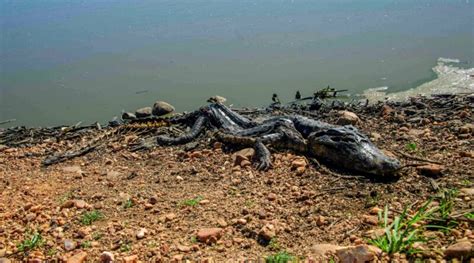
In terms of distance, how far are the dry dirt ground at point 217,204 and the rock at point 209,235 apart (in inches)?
0.6

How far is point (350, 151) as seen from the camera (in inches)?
250

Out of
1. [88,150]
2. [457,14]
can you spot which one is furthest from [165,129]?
[457,14]

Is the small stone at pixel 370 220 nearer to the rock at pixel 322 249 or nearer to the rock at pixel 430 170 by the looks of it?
the rock at pixel 322 249

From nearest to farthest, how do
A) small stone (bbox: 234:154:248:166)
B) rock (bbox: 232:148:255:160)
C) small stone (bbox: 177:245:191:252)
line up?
1. small stone (bbox: 177:245:191:252)
2. small stone (bbox: 234:154:248:166)
3. rock (bbox: 232:148:255:160)

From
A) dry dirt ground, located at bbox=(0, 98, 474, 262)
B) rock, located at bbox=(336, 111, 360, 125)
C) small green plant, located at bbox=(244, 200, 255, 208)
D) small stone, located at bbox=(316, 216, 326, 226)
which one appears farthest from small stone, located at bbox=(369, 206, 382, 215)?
rock, located at bbox=(336, 111, 360, 125)

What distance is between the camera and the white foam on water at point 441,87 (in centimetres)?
1180

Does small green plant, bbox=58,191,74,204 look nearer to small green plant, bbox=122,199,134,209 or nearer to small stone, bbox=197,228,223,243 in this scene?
small green plant, bbox=122,199,134,209

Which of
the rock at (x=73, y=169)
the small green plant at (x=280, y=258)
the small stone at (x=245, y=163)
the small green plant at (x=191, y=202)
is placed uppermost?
the small stone at (x=245, y=163)

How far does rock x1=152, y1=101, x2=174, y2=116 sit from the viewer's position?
11.6 metres

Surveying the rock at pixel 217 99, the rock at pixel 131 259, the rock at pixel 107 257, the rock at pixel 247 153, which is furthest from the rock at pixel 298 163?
the rock at pixel 217 99

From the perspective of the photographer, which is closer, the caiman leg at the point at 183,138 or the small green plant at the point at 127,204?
the small green plant at the point at 127,204

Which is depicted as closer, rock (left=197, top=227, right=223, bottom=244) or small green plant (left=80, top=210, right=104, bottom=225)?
rock (left=197, top=227, right=223, bottom=244)

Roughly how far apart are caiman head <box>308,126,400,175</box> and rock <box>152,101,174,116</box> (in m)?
5.30

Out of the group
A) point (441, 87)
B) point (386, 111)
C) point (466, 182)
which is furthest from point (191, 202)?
point (441, 87)
